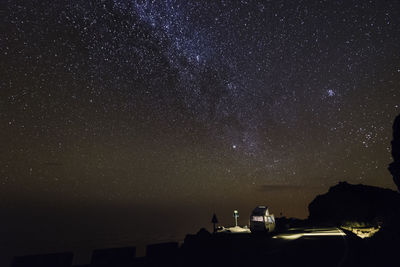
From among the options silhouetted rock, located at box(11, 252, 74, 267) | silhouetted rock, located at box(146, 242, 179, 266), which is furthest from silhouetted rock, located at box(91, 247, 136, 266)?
silhouetted rock, located at box(11, 252, 74, 267)

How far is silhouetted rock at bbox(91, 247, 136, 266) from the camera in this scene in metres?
11.0

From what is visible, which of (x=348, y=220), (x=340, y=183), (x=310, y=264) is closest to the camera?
(x=310, y=264)

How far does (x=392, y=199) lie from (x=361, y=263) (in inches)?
1964

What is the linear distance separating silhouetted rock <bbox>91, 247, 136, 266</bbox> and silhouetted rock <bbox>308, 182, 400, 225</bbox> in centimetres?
3636

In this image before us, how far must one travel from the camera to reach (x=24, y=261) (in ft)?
32.2

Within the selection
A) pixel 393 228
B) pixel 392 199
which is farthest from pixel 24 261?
pixel 392 199

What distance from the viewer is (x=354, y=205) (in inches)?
1729

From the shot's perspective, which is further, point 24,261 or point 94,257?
point 94,257

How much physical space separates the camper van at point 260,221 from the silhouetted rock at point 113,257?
47.1 ft

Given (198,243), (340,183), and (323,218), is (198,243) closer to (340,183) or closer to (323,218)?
(323,218)

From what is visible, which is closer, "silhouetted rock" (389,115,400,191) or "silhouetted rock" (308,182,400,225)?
"silhouetted rock" (389,115,400,191)

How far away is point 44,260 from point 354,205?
4650cm

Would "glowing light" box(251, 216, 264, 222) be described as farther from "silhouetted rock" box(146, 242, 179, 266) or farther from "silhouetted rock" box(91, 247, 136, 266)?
"silhouetted rock" box(91, 247, 136, 266)

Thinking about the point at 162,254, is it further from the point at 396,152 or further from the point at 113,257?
the point at 396,152
